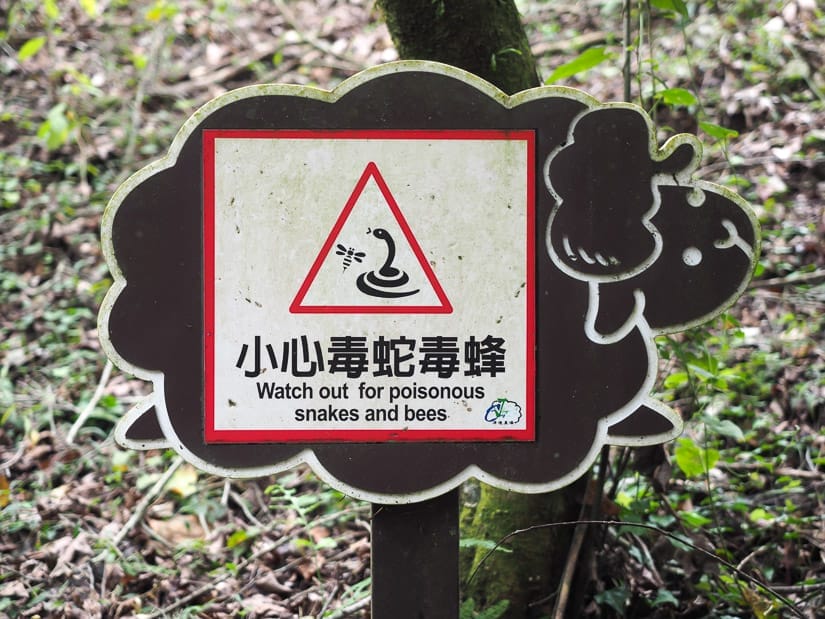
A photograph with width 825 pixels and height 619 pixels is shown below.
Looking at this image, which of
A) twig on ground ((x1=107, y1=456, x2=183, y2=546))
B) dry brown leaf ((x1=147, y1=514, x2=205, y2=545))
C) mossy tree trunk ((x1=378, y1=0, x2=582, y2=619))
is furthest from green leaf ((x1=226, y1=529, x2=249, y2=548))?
mossy tree trunk ((x1=378, y1=0, x2=582, y2=619))

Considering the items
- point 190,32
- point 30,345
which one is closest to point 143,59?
point 190,32

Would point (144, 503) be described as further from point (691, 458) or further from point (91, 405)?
point (691, 458)

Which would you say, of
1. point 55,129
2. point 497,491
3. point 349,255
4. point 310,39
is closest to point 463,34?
point 349,255

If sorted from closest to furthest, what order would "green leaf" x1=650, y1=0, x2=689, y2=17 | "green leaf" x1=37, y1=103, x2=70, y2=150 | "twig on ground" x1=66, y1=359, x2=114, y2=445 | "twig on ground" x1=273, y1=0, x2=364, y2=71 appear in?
"green leaf" x1=650, y1=0, x2=689, y2=17
"twig on ground" x1=66, y1=359, x2=114, y2=445
"green leaf" x1=37, y1=103, x2=70, y2=150
"twig on ground" x1=273, y1=0, x2=364, y2=71

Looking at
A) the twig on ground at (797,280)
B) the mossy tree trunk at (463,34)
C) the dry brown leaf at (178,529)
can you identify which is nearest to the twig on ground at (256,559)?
the dry brown leaf at (178,529)

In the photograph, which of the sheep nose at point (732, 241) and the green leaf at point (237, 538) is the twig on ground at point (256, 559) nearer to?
the green leaf at point (237, 538)

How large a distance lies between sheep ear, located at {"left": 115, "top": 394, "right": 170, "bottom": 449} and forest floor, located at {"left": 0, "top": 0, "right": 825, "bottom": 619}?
2.55ft

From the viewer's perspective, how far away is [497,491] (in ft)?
7.89

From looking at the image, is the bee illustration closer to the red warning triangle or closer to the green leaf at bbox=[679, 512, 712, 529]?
the red warning triangle

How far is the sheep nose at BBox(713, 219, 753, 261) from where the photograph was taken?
6.16 ft

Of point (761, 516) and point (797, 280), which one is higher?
point (797, 280)

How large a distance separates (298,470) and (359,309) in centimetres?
156

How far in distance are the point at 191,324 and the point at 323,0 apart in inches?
180

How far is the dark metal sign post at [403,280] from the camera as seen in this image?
1825mm
